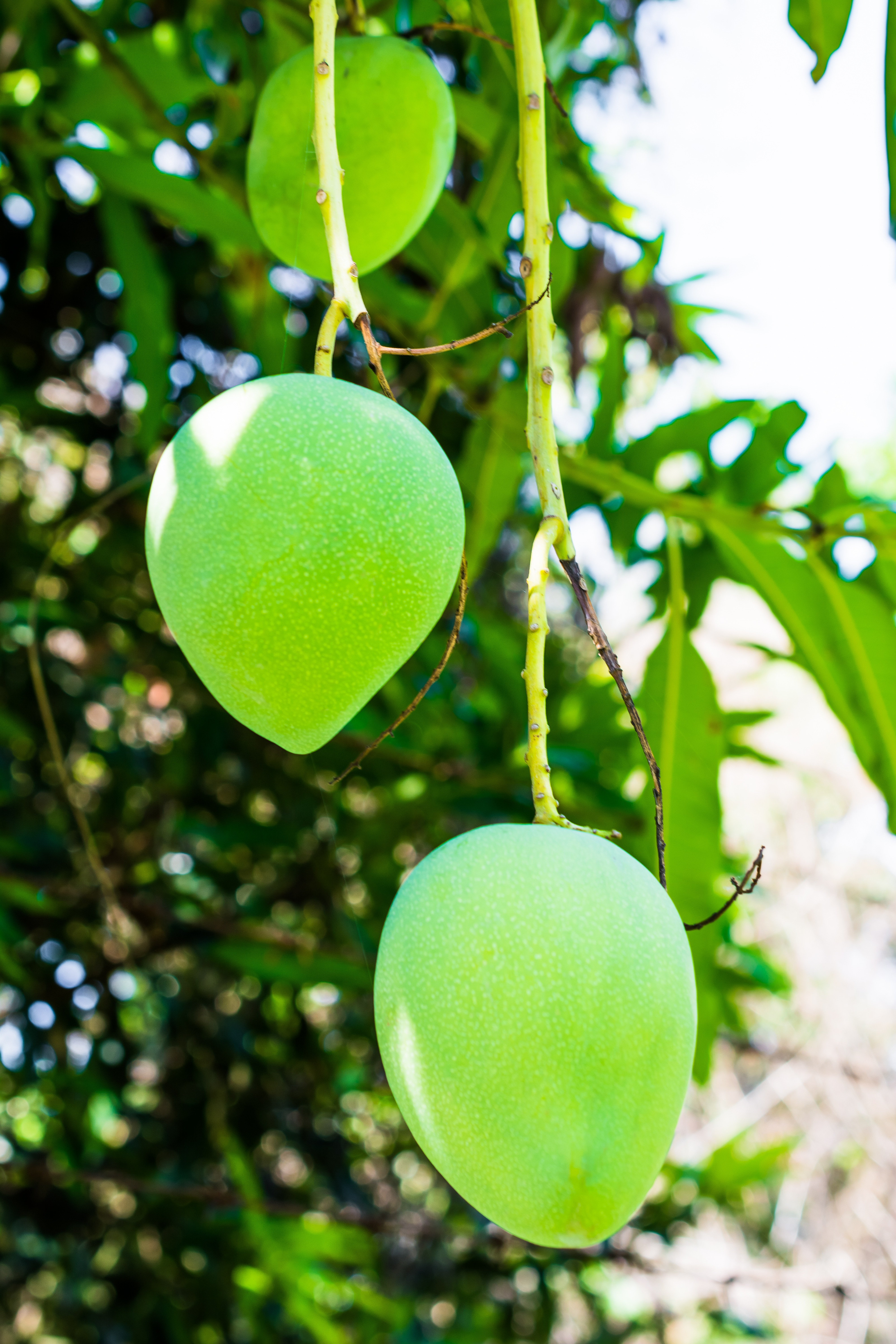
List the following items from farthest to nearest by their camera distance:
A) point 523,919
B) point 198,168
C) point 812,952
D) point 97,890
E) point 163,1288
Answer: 1. point 812,952
2. point 163,1288
3. point 97,890
4. point 198,168
5. point 523,919

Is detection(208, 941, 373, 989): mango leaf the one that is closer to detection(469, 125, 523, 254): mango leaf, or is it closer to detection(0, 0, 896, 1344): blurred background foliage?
detection(0, 0, 896, 1344): blurred background foliage

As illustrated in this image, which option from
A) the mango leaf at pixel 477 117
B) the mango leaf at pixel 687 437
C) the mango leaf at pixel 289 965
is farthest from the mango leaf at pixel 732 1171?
the mango leaf at pixel 477 117

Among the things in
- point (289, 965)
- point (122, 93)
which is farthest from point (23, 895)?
point (122, 93)

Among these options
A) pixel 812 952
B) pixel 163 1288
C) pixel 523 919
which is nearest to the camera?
pixel 523 919

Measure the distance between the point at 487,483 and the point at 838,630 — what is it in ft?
1.42

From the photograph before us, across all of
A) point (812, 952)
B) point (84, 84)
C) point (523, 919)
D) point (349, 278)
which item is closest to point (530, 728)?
point (523, 919)

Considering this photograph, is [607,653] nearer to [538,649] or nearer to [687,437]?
[538,649]

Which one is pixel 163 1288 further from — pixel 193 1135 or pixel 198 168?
pixel 198 168

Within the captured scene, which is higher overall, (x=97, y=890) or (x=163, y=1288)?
(x=97, y=890)

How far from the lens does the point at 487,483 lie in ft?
4.17

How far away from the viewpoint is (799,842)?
13.5 ft

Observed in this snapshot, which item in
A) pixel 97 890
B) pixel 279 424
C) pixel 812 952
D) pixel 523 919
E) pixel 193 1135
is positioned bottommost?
pixel 812 952

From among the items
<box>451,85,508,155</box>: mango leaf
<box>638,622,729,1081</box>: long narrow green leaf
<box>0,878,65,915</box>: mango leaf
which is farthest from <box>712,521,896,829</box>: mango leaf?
<box>0,878,65,915</box>: mango leaf

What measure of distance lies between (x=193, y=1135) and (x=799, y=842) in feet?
9.51
